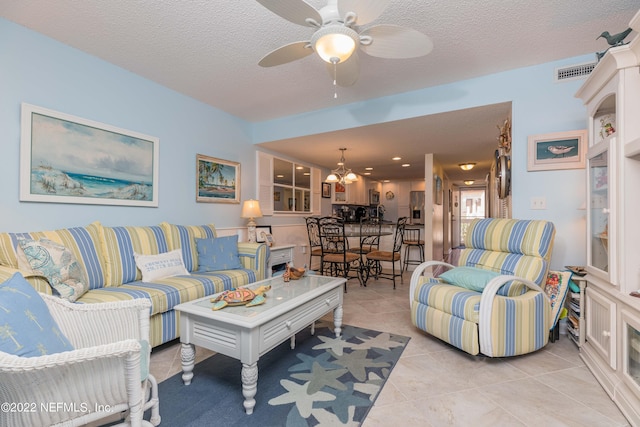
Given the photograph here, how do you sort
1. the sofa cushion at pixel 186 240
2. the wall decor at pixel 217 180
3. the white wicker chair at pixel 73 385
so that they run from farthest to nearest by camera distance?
1. the wall decor at pixel 217 180
2. the sofa cushion at pixel 186 240
3. the white wicker chair at pixel 73 385

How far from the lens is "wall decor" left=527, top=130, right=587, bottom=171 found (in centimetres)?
257

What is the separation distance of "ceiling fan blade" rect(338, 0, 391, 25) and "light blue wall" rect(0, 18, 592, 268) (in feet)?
6.23

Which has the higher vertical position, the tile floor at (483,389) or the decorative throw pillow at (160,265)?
the decorative throw pillow at (160,265)

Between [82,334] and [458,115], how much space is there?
12.1 ft

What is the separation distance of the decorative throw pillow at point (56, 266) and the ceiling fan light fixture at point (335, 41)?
2159mm

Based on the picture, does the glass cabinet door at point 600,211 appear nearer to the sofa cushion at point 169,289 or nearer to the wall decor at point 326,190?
the sofa cushion at point 169,289

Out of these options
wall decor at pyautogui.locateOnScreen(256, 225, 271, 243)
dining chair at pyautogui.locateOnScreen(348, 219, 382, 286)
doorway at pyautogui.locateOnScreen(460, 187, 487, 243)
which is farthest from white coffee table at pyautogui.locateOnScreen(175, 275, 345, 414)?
doorway at pyautogui.locateOnScreen(460, 187, 487, 243)

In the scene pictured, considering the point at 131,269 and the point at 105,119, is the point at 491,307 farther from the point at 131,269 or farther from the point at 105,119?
the point at 105,119

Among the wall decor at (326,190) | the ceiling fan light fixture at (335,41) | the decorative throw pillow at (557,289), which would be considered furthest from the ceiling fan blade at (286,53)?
the wall decor at (326,190)

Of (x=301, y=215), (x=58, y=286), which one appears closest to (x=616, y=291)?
(x=58, y=286)

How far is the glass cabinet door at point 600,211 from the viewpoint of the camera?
177 centimetres

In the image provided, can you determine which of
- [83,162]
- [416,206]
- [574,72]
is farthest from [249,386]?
[416,206]

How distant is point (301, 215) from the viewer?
18.5 feet

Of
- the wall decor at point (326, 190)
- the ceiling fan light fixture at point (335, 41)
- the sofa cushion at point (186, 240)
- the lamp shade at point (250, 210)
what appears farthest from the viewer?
the wall decor at point (326, 190)
